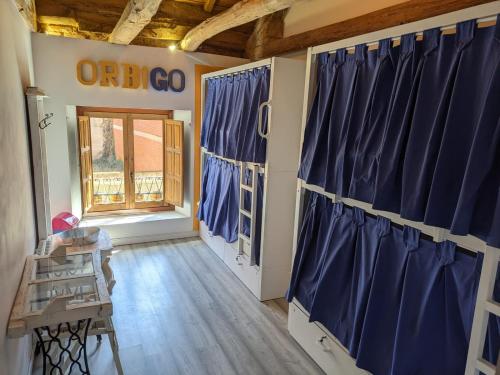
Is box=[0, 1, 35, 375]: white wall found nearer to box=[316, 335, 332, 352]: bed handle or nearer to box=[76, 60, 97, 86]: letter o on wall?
box=[76, 60, 97, 86]: letter o on wall

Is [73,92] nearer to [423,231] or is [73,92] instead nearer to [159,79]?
[159,79]

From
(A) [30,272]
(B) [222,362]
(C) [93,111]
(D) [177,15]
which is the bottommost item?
(B) [222,362]

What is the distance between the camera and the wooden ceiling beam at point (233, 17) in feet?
10.2

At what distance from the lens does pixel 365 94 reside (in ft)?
6.48

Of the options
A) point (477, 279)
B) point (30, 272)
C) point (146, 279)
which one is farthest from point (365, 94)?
point (146, 279)

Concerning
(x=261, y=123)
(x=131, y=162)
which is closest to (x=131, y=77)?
(x=131, y=162)

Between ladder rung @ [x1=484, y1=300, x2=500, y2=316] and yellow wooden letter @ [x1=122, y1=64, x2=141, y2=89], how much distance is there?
13.7 ft

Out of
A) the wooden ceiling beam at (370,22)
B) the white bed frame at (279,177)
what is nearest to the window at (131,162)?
the wooden ceiling beam at (370,22)

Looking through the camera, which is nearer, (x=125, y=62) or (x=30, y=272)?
(x=30, y=272)

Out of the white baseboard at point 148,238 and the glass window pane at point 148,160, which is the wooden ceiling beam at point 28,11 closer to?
the glass window pane at point 148,160

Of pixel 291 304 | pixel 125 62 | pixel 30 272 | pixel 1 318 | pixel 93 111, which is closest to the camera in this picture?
pixel 1 318

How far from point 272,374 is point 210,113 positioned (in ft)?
9.72

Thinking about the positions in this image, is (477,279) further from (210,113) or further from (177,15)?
(177,15)

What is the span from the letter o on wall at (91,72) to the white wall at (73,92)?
47 mm
